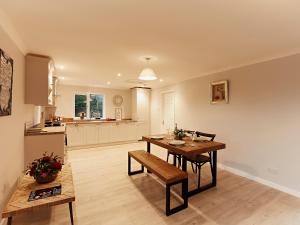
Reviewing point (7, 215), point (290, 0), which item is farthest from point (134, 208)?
point (290, 0)

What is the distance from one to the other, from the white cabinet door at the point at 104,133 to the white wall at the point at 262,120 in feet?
11.2

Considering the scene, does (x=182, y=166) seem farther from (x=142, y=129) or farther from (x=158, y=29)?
(x=142, y=129)

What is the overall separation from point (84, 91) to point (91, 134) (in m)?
1.77

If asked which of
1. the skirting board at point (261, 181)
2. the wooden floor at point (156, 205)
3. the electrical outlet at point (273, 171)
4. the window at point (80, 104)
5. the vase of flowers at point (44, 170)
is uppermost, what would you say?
the window at point (80, 104)

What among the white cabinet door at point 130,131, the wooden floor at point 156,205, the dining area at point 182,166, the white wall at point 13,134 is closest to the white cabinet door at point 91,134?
the white cabinet door at point 130,131

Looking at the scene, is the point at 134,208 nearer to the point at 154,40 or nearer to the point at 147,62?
the point at 154,40

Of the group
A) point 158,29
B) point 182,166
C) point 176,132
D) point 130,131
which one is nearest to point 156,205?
point 182,166

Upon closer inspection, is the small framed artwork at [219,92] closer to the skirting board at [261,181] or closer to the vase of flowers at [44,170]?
the skirting board at [261,181]

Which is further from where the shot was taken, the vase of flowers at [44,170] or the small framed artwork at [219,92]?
the small framed artwork at [219,92]

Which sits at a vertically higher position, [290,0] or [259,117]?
[290,0]

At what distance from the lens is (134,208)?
2219 mm

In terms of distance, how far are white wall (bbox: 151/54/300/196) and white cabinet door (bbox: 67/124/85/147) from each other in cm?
392

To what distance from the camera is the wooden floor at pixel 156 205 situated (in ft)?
6.49

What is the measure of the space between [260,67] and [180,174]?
2.48m
